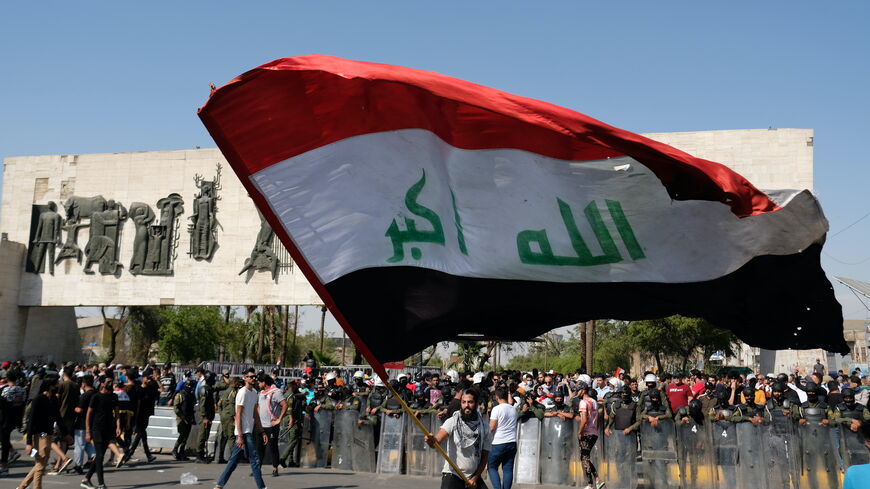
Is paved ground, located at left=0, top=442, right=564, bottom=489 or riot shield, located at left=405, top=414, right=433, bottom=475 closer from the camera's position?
paved ground, located at left=0, top=442, right=564, bottom=489

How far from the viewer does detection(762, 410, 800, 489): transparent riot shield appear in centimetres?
1275

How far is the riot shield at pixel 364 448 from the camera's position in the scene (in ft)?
50.7

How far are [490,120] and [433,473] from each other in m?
10.0

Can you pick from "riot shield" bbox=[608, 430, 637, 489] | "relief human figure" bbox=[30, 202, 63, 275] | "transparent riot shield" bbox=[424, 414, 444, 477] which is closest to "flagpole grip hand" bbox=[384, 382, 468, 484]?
"riot shield" bbox=[608, 430, 637, 489]

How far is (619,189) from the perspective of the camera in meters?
5.97

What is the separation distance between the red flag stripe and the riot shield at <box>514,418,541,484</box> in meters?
8.96

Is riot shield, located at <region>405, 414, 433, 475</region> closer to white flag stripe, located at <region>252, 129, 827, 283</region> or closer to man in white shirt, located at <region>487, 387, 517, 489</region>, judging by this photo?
man in white shirt, located at <region>487, 387, 517, 489</region>

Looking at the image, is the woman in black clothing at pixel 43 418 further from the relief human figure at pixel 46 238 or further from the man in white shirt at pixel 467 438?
the relief human figure at pixel 46 238

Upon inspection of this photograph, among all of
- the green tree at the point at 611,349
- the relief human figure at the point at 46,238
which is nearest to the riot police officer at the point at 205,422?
the relief human figure at the point at 46,238

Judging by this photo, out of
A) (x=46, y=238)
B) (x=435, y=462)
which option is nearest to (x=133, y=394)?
(x=435, y=462)

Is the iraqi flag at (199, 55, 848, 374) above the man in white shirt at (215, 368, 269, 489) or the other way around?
above

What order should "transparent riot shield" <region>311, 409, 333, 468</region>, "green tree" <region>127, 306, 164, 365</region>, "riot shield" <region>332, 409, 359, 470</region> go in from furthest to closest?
1. "green tree" <region>127, 306, 164, 365</region>
2. "transparent riot shield" <region>311, 409, 333, 468</region>
3. "riot shield" <region>332, 409, 359, 470</region>

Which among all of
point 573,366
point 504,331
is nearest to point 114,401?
point 504,331

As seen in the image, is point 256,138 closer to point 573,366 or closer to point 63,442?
point 63,442
